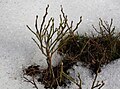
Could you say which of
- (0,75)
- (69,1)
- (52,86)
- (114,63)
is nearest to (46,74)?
(52,86)

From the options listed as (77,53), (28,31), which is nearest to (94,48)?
(77,53)

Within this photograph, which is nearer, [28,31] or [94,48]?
[94,48]

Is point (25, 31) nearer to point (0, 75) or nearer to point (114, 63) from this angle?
point (0, 75)

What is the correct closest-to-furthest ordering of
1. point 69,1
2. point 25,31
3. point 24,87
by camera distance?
1. point 24,87
2. point 25,31
3. point 69,1

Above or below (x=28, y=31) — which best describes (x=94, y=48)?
below

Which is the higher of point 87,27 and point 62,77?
point 87,27

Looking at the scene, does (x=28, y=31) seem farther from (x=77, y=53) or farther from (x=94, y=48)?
(x=94, y=48)

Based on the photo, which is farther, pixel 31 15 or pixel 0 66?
pixel 31 15

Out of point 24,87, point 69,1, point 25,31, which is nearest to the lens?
point 24,87
